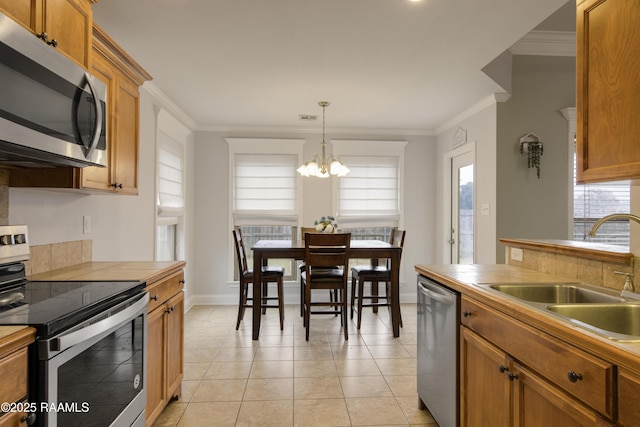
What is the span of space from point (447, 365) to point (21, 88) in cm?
218

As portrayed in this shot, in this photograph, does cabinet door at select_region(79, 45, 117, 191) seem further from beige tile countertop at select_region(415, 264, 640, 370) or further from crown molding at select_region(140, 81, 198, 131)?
beige tile countertop at select_region(415, 264, 640, 370)

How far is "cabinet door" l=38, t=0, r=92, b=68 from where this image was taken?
1607mm

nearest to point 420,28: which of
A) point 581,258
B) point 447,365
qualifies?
point 581,258

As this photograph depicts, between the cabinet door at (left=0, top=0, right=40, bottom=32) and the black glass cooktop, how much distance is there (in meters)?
1.01

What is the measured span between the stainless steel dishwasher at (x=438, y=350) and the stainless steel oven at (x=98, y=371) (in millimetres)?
1498

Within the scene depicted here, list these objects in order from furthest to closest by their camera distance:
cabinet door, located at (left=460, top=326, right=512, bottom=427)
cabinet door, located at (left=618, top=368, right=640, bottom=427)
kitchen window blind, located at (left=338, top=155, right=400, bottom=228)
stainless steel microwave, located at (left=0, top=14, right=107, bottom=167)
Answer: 1. kitchen window blind, located at (left=338, top=155, right=400, bottom=228)
2. cabinet door, located at (left=460, top=326, right=512, bottom=427)
3. stainless steel microwave, located at (left=0, top=14, right=107, bottom=167)
4. cabinet door, located at (left=618, top=368, right=640, bottom=427)

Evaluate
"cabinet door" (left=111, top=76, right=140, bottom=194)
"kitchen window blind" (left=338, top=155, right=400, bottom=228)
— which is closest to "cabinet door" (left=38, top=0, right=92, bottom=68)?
"cabinet door" (left=111, top=76, right=140, bottom=194)

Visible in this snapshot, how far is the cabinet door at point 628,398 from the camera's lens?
939mm

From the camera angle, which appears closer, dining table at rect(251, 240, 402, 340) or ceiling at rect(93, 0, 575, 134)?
ceiling at rect(93, 0, 575, 134)

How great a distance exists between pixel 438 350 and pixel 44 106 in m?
2.13

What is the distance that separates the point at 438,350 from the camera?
Answer: 2164 millimetres

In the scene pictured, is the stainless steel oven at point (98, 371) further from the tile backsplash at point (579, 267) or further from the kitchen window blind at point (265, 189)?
the kitchen window blind at point (265, 189)

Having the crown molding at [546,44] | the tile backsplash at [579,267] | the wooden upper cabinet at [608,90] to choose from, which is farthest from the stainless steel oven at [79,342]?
the crown molding at [546,44]

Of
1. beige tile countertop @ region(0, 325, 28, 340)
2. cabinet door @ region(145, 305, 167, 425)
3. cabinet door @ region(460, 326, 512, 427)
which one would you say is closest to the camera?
beige tile countertop @ region(0, 325, 28, 340)
